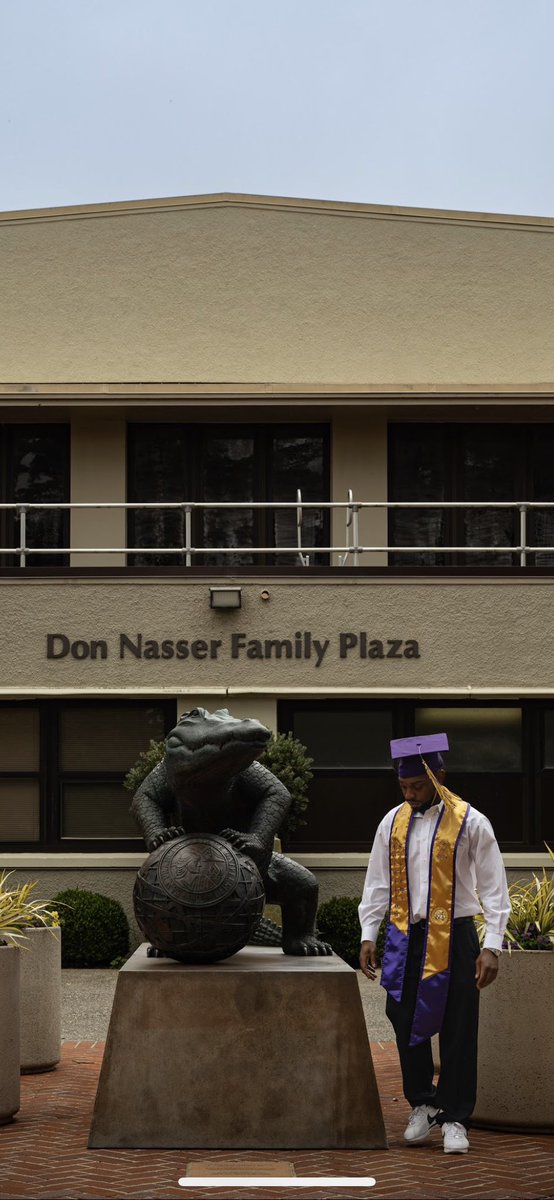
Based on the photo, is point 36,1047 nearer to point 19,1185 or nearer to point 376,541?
point 19,1185

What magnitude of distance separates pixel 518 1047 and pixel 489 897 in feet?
3.72

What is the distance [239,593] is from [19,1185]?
35.1 ft

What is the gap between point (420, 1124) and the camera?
26.8 feet

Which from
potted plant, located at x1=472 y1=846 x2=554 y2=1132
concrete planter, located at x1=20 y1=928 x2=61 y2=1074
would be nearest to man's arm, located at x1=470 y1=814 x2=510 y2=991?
potted plant, located at x1=472 y1=846 x2=554 y2=1132

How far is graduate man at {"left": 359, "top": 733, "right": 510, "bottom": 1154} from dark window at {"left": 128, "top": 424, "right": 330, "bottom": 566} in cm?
1293

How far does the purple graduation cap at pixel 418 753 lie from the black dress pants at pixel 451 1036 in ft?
2.55

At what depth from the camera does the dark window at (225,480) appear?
21.2m

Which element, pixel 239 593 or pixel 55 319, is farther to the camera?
pixel 55 319

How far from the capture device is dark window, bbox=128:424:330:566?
2123 centimetres

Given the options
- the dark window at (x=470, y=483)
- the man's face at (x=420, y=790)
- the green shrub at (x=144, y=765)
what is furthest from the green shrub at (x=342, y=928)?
the man's face at (x=420, y=790)

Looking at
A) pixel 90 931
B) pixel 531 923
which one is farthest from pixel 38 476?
pixel 531 923

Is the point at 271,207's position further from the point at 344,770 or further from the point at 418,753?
the point at 418,753

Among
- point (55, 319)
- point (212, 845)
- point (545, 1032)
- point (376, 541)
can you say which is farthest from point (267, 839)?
point (55, 319)

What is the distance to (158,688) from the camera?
17609 mm
